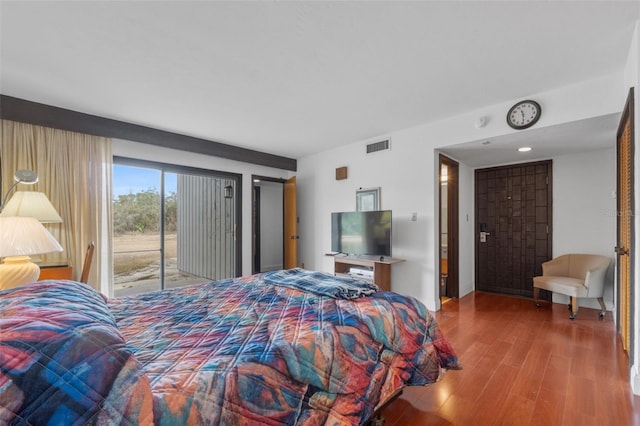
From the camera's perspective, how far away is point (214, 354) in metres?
1.09

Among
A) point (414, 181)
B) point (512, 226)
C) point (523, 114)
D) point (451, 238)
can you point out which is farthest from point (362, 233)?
point (512, 226)

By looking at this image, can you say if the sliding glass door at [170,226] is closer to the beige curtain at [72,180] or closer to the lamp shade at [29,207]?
the beige curtain at [72,180]

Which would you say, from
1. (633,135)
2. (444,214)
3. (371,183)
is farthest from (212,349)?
(444,214)

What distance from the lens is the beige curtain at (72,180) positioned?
9.80 ft

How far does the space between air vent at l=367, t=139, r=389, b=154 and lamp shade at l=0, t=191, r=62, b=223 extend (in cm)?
380

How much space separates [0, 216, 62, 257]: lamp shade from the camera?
180cm

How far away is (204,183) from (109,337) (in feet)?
16.5

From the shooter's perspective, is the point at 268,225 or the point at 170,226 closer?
the point at 170,226

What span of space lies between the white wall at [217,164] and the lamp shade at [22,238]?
204 cm

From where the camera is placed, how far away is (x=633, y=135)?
6.72ft

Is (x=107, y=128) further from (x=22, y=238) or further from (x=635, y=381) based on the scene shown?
(x=635, y=381)

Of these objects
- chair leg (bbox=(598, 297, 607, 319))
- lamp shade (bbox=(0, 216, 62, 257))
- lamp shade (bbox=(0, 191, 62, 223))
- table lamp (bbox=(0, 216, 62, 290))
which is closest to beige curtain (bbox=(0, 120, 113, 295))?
lamp shade (bbox=(0, 191, 62, 223))

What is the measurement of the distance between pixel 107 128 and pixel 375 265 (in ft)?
12.4

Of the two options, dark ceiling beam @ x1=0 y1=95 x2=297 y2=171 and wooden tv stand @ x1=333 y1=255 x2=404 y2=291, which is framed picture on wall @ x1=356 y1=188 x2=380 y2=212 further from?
dark ceiling beam @ x1=0 y1=95 x2=297 y2=171
